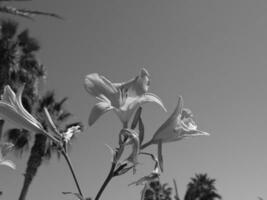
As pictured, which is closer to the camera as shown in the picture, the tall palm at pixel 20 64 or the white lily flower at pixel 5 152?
the white lily flower at pixel 5 152

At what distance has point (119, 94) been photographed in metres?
1.10

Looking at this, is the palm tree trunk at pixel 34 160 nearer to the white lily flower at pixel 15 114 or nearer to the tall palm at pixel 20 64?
the tall palm at pixel 20 64

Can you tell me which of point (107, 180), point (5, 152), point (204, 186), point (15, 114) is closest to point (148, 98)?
point (107, 180)

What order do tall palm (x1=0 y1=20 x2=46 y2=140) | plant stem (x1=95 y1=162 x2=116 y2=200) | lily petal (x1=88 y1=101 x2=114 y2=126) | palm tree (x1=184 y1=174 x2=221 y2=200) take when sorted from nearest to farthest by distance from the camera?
plant stem (x1=95 y1=162 x2=116 y2=200)
lily petal (x1=88 y1=101 x2=114 y2=126)
tall palm (x1=0 y1=20 x2=46 y2=140)
palm tree (x1=184 y1=174 x2=221 y2=200)

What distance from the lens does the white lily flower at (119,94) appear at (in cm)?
104

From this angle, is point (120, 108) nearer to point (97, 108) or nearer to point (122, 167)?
point (97, 108)

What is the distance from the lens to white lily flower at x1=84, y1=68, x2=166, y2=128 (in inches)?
41.0

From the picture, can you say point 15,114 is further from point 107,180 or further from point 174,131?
point 174,131

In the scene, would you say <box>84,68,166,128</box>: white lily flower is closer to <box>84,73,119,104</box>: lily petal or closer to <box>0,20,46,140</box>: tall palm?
<box>84,73,119,104</box>: lily petal

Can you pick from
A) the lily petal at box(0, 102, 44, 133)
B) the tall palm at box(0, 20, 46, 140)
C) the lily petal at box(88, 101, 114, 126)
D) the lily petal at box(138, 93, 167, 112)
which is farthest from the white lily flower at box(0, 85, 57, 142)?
the tall palm at box(0, 20, 46, 140)

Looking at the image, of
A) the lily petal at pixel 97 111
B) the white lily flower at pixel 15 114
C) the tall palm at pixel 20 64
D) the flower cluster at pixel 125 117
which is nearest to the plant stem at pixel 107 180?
the flower cluster at pixel 125 117

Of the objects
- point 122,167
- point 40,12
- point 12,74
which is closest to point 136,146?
point 122,167

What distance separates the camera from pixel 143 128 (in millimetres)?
1066

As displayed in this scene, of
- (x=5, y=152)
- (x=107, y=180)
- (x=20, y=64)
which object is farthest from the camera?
(x=20, y=64)
